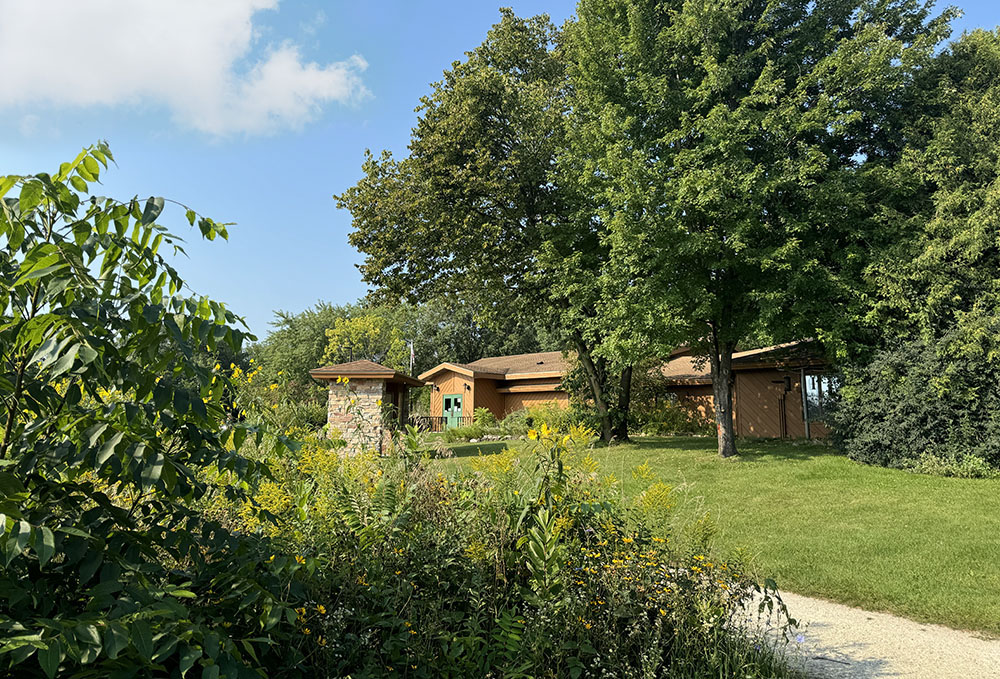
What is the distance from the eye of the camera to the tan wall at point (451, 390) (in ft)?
95.3

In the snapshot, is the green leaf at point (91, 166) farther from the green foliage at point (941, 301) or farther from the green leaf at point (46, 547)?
the green foliage at point (941, 301)

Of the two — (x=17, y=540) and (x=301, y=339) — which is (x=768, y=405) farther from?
(x=301, y=339)

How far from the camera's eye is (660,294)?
13250 mm

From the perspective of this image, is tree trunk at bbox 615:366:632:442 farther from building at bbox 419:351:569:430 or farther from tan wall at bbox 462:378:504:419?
tan wall at bbox 462:378:504:419

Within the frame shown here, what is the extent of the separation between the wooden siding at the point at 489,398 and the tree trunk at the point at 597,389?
37.5 ft

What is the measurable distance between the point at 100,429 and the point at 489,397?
28.3 m

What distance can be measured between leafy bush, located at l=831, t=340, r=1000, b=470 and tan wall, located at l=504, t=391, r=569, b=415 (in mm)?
14190

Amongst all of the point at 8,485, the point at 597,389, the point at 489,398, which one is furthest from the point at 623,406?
the point at 8,485

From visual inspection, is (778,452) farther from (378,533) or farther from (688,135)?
(378,533)

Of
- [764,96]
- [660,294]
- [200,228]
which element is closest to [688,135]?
[764,96]

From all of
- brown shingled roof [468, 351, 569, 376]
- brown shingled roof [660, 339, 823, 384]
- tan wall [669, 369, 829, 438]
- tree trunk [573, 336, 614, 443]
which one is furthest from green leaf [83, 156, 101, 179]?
brown shingled roof [468, 351, 569, 376]

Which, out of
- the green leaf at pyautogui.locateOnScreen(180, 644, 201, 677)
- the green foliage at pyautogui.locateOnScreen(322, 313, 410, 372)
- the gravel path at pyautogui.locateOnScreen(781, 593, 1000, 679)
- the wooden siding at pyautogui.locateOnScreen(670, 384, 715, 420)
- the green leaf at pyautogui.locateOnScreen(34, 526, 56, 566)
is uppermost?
the green foliage at pyautogui.locateOnScreen(322, 313, 410, 372)

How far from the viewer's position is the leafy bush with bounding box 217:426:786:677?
268cm

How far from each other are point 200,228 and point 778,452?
15.6 meters
